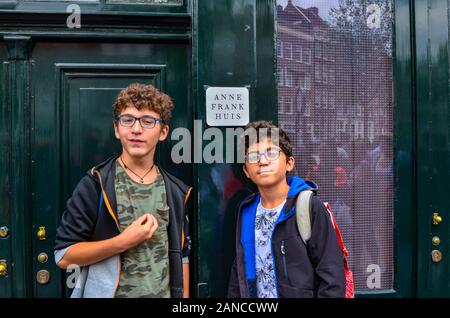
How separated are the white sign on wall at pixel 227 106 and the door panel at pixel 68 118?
39 cm

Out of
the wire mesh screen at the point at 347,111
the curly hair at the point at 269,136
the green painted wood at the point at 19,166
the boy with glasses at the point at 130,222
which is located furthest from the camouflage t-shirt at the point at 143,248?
A: the wire mesh screen at the point at 347,111

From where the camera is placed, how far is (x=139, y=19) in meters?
2.54

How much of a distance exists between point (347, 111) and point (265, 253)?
1.21 meters

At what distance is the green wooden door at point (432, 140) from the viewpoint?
2.73 m

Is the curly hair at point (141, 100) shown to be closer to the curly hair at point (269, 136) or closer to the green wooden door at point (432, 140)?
the curly hair at point (269, 136)

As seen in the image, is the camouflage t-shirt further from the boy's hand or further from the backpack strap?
the backpack strap

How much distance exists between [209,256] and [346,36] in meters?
1.73

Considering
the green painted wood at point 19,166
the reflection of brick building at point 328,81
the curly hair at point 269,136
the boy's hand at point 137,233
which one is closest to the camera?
the boy's hand at point 137,233

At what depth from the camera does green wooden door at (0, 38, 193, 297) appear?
2.47 m

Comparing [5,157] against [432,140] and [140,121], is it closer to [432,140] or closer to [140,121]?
[140,121]

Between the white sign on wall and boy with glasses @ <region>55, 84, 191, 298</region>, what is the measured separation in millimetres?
432

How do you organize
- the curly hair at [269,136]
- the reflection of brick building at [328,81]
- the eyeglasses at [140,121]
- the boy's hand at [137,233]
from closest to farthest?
the boy's hand at [137,233], the eyeglasses at [140,121], the curly hair at [269,136], the reflection of brick building at [328,81]

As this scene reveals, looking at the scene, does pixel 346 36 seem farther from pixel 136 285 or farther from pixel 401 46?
pixel 136 285
